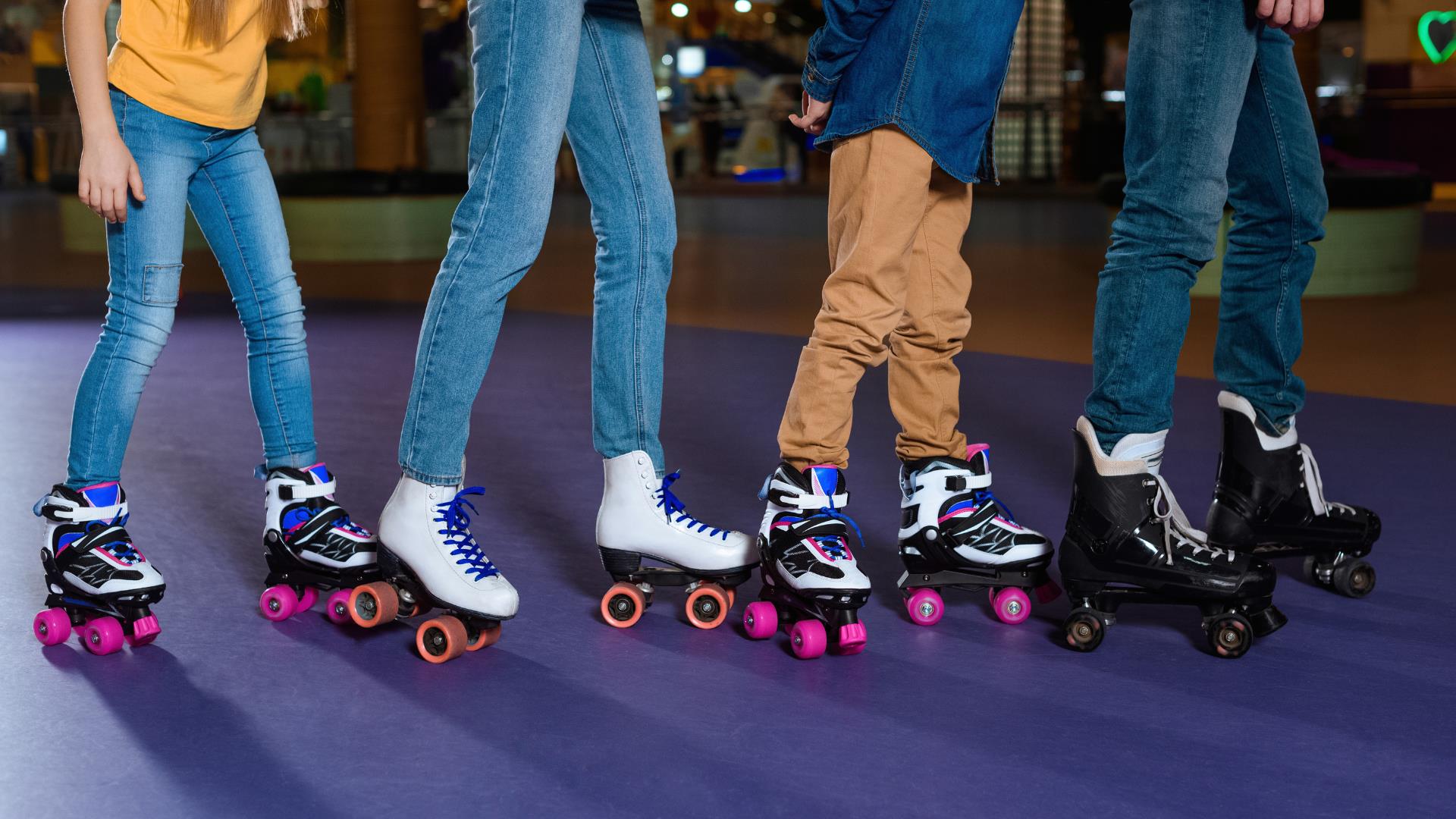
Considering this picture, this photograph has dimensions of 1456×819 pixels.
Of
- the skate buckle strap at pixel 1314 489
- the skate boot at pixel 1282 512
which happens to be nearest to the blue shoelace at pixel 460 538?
the skate boot at pixel 1282 512

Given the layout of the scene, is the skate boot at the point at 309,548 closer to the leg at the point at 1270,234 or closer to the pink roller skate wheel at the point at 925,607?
the pink roller skate wheel at the point at 925,607

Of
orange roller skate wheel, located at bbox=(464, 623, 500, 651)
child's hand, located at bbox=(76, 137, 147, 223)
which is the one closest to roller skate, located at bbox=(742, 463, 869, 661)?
orange roller skate wheel, located at bbox=(464, 623, 500, 651)

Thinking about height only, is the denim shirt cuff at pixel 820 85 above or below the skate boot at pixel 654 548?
above

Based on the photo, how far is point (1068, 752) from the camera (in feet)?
5.87

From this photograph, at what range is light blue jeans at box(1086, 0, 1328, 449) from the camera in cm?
217

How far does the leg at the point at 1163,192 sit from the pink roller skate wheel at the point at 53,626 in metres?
1.58

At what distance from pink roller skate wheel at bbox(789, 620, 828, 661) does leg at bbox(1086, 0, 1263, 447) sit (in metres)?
0.54

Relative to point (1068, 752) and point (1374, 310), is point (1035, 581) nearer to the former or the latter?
point (1068, 752)

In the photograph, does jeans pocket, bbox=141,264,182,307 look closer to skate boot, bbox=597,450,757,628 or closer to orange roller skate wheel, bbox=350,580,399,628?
orange roller skate wheel, bbox=350,580,399,628

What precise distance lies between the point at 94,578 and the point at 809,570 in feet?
3.46

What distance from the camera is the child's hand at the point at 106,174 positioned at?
210 centimetres

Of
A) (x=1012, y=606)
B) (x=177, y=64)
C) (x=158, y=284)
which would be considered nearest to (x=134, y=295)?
(x=158, y=284)

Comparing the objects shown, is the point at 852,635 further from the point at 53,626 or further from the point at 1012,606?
the point at 53,626

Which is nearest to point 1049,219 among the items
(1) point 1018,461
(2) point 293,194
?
(2) point 293,194
